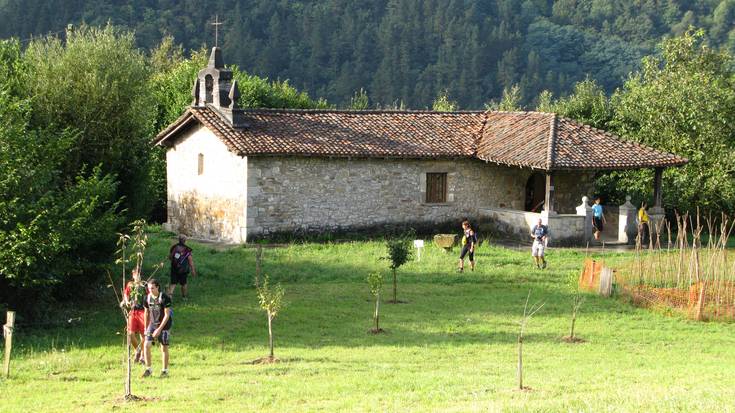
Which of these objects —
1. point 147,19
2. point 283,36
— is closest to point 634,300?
point 147,19

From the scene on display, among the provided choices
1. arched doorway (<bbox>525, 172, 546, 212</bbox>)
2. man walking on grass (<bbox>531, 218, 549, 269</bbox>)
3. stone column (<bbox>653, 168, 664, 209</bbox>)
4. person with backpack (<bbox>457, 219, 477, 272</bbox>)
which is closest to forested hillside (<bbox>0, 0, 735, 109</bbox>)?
arched doorway (<bbox>525, 172, 546, 212</bbox>)

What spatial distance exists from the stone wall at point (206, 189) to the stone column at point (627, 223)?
480 inches

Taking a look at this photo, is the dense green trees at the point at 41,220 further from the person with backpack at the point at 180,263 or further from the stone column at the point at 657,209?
the stone column at the point at 657,209

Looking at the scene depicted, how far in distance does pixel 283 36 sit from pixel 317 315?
5661 cm

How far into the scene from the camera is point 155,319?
16453mm

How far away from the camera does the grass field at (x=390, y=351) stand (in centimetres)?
1452

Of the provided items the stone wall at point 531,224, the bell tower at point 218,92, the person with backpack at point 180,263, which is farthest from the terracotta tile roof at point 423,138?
the person with backpack at point 180,263

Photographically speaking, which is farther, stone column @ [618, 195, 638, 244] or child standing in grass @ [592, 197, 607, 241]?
stone column @ [618, 195, 638, 244]

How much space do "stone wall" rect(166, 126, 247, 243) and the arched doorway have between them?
10375mm

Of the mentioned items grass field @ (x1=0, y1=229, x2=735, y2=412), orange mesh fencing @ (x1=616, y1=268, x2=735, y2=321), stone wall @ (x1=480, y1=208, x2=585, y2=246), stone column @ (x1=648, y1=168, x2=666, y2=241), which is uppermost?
stone column @ (x1=648, y1=168, x2=666, y2=241)

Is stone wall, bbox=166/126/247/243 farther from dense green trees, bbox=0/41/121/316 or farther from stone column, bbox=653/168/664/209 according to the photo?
stone column, bbox=653/168/664/209

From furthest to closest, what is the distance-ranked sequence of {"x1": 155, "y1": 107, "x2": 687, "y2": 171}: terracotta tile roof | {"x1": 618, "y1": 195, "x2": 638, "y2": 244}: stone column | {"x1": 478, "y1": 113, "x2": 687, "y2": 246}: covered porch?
{"x1": 618, "y1": 195, "x2": 638, "y2": 244}: stone column < {"x1": 478, "y1": 113, "x2": 687, "y2": 246}: covered porch < {"x1": 155, "y1": 107, "x2": 687, "y2": 171}: terracotta tile roof

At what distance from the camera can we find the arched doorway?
3622 centimetres

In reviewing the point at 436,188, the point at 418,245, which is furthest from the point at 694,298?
the point at 436,188
